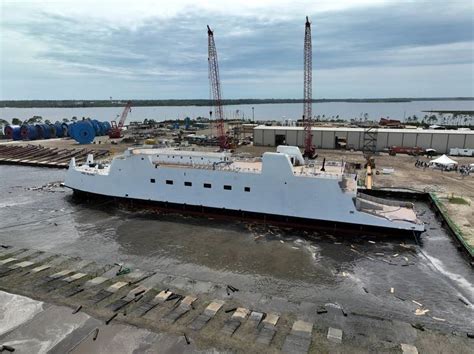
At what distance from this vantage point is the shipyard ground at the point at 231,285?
11.8 m

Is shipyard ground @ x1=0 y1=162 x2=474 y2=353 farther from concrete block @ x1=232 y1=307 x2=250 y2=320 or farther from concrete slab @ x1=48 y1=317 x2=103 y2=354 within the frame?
concrete block @ x1=232 y1=307 x2=250 y2=320

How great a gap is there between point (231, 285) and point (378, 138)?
143 feet

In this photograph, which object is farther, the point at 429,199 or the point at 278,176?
the point at 429,199

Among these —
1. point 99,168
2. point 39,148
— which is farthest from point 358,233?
point 39,148

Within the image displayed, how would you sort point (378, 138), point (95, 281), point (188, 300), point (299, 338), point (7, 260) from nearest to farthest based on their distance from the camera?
1. point (299, 338)
2. point (188, 300)
3. point (95, 281)
4. point (7, 260)
5. point (378, 138)

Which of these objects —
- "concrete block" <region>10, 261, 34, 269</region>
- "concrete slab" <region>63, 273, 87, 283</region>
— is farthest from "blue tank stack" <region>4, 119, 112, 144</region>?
"concrete slab" <region>63, 273, 87, 283</region>

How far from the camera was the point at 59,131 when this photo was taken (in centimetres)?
7225

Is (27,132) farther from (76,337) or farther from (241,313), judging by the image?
(241,313)

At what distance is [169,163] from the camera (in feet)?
90.0

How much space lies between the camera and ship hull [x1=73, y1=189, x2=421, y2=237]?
848 inches

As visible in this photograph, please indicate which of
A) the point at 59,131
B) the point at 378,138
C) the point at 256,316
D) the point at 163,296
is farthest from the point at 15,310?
the point at 59,131

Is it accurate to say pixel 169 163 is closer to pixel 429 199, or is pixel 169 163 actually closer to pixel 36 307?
pixel 36 307

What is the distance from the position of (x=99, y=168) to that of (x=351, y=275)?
24.3 meters

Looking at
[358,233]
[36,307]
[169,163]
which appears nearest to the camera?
[36,307]
